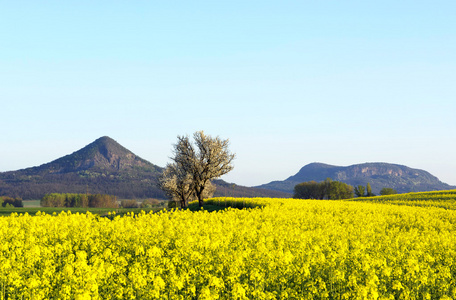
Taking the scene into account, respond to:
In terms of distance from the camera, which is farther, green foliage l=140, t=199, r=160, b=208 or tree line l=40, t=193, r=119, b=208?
tree line l=40, t=193, r=119, b=208

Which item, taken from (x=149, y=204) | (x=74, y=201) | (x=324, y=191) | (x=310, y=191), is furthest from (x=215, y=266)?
(x=74, y=201)

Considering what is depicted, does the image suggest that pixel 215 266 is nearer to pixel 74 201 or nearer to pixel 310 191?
pixel 310 191

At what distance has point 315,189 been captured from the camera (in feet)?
468

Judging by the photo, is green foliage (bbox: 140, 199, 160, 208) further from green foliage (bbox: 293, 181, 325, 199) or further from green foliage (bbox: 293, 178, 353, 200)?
green foliage (bbox: 293, 178, 353, 200)

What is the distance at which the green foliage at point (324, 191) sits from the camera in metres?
140

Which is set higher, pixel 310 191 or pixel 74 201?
pixel 310 191

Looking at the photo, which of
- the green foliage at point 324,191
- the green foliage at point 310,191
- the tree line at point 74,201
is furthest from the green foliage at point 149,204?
the green foliage at point 324,191

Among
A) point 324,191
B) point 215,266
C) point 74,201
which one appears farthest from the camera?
point 74,201

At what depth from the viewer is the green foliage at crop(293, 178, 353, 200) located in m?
140

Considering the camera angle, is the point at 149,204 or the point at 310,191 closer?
the point at 149,204

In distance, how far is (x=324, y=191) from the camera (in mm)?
142000

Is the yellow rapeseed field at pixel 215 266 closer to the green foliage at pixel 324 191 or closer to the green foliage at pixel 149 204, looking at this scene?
the green foliage at pixel 149 204

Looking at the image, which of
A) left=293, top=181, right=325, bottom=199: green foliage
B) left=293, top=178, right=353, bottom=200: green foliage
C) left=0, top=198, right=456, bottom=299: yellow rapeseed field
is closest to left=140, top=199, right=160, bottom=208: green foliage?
left=293, top=181, right=325, bottom=199: green foliage

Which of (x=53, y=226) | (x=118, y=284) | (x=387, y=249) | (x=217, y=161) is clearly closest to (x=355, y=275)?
(x=387, y=249)
